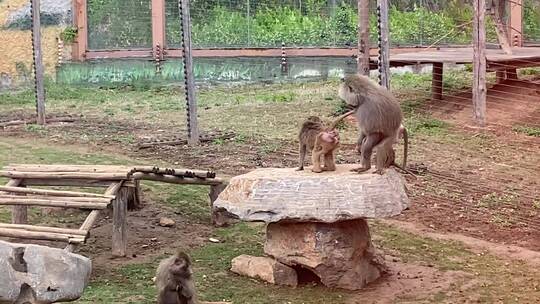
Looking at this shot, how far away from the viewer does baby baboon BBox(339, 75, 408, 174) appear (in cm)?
780

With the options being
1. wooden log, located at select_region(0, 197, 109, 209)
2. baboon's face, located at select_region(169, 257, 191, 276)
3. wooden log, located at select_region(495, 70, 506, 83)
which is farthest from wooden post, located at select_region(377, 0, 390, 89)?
wooden log, located at select_region(495, 70, 506, 83)

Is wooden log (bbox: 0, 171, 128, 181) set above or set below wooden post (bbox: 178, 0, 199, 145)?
below

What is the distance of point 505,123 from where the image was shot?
1503cm

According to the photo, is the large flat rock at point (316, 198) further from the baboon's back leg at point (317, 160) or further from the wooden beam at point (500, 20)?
the wooden beam at point (500, 20)

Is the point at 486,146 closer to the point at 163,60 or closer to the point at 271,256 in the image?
the point at 271,256

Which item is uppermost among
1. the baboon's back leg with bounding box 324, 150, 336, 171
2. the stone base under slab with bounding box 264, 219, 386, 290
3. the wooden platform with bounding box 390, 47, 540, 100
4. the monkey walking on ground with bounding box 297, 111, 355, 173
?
the wooden platform with bounding box 390, 47, 540, 100

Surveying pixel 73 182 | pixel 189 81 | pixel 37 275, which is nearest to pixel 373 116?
pixel 73 182

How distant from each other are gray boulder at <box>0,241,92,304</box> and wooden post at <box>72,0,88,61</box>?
681 inches

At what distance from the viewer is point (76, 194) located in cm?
806

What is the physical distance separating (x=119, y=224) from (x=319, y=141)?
6.84 ft

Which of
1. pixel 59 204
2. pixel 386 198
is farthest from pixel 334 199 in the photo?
pixel 59 204

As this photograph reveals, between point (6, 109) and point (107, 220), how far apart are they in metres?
9.39

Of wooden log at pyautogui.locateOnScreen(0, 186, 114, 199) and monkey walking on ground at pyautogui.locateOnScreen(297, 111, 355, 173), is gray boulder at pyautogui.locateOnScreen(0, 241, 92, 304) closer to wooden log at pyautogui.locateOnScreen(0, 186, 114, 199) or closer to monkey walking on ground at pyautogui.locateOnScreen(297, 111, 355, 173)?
wooden log at pyautogui.locateOnScreen(0, 186, 114, 199)

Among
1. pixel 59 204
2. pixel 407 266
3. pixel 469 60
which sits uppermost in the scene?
pixel 469 60
